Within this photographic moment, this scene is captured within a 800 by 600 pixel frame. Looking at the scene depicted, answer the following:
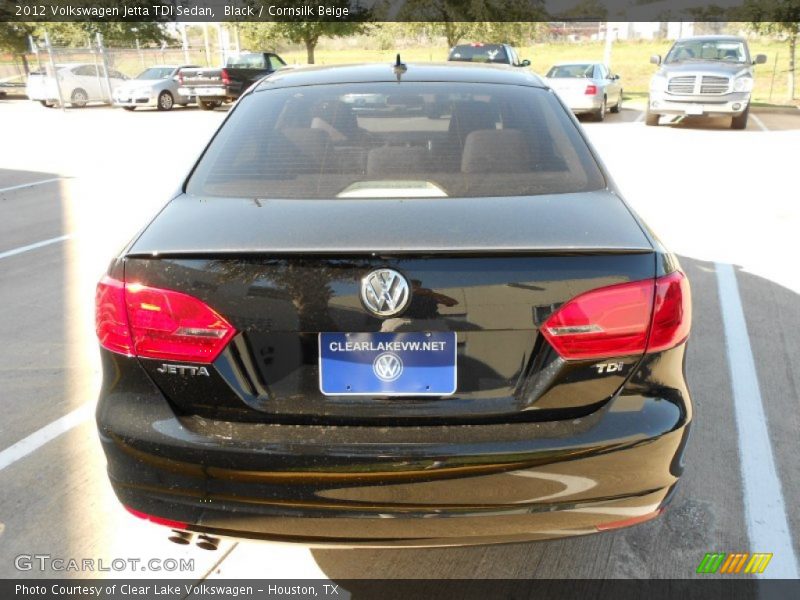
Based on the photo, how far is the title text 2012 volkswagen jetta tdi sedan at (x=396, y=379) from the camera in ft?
6.48

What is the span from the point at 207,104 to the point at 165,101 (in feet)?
4.56

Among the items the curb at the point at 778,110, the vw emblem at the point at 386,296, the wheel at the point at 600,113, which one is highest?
the vw emblem at the point at 386,296

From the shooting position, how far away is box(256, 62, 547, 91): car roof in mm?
3294

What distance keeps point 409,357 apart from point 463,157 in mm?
1057

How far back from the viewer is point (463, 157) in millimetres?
2762

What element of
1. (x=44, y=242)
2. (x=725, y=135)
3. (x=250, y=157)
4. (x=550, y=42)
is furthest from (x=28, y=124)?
(x=550, y=42)

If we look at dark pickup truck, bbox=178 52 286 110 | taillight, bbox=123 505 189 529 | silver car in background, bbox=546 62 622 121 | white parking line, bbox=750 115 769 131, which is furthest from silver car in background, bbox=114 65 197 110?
taillight, bbox=123 505 189 529

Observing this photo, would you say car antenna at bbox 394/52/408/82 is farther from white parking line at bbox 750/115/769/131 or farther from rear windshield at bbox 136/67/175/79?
rear windshield at bbox 136/67/175/79

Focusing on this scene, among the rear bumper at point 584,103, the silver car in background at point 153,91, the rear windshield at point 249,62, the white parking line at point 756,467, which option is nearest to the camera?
the white parking line at point 756,467

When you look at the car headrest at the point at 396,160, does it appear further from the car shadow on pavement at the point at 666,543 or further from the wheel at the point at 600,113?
the wheel at the point at 600,113

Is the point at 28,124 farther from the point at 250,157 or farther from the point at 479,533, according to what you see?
the point at 479,533

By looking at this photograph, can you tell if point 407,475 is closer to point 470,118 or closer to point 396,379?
point 396,379

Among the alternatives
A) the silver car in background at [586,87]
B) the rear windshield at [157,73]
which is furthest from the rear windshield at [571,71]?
the rear windshield at [157,73]

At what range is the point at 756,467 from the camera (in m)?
3.22
